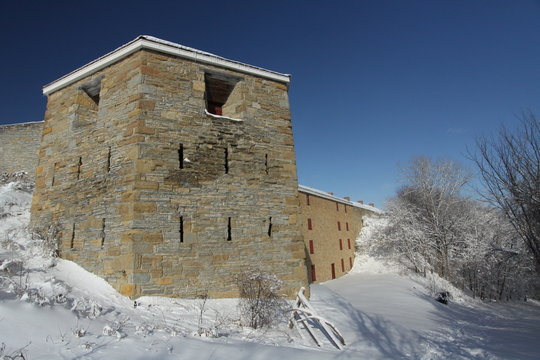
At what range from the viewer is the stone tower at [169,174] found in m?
6.56

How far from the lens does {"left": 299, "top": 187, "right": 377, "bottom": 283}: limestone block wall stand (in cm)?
1489

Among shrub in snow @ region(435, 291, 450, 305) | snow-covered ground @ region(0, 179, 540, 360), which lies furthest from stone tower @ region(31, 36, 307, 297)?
shrub in snow @ region(435, 291, 450, 305)

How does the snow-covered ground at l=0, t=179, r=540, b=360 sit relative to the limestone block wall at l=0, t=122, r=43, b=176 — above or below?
below

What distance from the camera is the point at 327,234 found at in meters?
16.7

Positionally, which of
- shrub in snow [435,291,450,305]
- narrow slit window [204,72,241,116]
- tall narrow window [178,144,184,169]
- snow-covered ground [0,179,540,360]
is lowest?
shrub in snow [435,291,450,305]

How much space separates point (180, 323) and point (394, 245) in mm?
15223

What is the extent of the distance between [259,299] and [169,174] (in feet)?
10.6

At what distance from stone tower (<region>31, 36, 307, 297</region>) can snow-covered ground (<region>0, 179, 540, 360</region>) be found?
2.09 ft

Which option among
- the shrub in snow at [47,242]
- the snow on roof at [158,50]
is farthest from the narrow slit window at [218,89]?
the shrub in snow at [47,242]

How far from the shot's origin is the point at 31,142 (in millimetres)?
15344

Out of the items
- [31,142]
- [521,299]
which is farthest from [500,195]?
[31,142]

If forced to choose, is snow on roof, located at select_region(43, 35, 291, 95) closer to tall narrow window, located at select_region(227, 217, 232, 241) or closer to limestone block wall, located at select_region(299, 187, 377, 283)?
tall narrow window, located at select_region(227, 217, 232, 241)

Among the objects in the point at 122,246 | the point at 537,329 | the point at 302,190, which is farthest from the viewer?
the point at 302,190

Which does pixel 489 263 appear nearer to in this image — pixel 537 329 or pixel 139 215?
pixel 537 329
